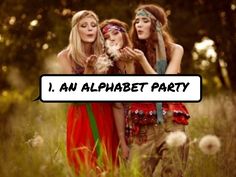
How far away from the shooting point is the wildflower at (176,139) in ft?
6.93

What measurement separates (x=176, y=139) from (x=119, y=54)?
1.05 feet

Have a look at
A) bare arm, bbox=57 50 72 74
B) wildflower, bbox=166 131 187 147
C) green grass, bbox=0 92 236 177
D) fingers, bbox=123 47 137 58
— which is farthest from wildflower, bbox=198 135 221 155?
bare arm, bbox=57 50 72 74

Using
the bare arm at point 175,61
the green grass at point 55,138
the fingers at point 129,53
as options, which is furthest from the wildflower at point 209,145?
the fingers at point 129,53

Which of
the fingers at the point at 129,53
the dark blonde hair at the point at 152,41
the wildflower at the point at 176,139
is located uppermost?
the dark blonde hair at the point at 152,41

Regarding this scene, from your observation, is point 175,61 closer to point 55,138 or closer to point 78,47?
point 78,47

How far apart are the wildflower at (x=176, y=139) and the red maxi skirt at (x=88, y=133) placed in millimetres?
172

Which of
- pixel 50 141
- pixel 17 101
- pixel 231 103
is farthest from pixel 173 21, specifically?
pixel 50 141

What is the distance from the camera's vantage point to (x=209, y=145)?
2.25 meters

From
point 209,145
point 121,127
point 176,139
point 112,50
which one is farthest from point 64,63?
point 209,145

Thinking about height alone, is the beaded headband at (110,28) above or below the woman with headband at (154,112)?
above

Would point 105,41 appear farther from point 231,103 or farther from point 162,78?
point 231,103

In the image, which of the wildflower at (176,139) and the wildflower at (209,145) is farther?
the wildflower at (209,145)

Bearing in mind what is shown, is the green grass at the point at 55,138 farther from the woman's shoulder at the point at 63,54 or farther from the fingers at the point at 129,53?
the fingers at the point at 129,53

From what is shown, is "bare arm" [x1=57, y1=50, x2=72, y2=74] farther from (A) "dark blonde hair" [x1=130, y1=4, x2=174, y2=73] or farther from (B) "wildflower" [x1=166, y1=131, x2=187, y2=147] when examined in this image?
(B) "wildflower" [x1=166, y1=131, x2=187, y2=147]
